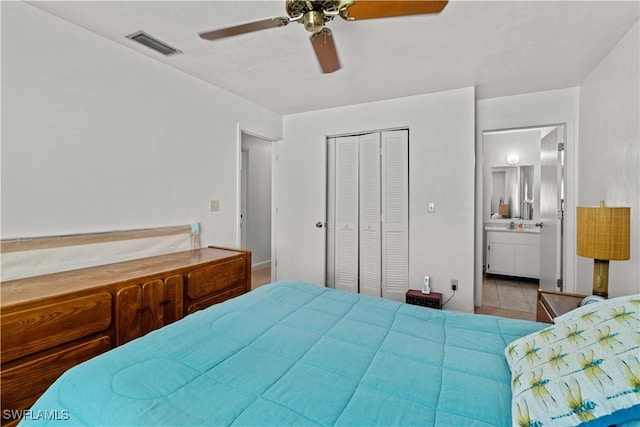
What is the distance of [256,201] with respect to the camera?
18.1ft

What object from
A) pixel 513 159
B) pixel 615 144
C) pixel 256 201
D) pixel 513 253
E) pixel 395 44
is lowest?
pixel 513 253

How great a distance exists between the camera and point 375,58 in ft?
8.11

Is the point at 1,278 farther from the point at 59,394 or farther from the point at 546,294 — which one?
the point at 546,294

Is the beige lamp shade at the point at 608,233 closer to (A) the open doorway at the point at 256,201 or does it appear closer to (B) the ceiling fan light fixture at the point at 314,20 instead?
(B) the ceiling fan light fixture at the point at 314,20

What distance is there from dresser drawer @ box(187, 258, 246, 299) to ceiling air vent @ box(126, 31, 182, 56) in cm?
171

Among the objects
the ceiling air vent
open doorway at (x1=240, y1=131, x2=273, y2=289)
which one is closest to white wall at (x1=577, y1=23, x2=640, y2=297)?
the ceiling air vent

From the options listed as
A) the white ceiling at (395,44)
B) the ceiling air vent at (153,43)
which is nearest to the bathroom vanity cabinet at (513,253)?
the white ceiling at (395,44)

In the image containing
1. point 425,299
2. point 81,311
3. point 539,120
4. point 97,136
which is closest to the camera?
point 81,311

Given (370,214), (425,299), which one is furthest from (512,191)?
(425,299)

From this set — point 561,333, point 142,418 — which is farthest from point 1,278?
point 561,333

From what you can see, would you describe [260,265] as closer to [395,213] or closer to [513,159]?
[395,213]

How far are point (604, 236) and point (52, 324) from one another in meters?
2.99

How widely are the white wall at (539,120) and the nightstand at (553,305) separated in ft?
4.74

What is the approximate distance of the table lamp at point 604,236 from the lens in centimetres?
169
